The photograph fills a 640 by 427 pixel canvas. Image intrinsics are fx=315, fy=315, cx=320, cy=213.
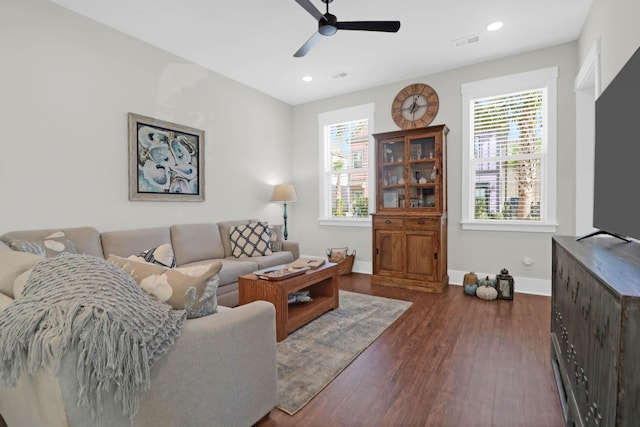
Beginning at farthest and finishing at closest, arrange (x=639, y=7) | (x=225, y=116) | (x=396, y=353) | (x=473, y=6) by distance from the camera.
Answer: (x=225, y=116), (x=473, y=6), (x=396, y=353), (x=639, y=7)

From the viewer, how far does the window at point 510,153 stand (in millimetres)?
3576

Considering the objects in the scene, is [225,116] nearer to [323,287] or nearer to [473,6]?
[323,287]

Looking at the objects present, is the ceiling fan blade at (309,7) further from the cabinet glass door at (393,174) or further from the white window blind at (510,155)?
the white window blind at (510,155)

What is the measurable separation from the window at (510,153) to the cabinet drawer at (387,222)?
0.82 metres

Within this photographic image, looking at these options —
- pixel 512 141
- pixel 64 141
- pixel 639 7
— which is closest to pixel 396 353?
pixel 639 7

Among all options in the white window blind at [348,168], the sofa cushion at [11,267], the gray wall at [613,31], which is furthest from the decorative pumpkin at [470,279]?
the sofa cushion at [11,267]

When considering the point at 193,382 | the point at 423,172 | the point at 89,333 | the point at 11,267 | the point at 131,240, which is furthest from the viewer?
the point at 423,172

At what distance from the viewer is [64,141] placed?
110 inches

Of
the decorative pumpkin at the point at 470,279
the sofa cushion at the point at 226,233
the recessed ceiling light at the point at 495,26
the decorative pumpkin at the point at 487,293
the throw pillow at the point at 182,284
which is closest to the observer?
the throw pillow at the point at 182,284

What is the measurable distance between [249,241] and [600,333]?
3.41 metres

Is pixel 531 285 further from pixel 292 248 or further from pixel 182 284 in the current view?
pixel 182 284

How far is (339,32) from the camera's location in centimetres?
319

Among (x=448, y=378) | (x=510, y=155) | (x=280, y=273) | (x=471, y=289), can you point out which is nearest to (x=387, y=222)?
(x=471, y=289)

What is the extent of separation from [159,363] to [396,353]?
5.50ft
